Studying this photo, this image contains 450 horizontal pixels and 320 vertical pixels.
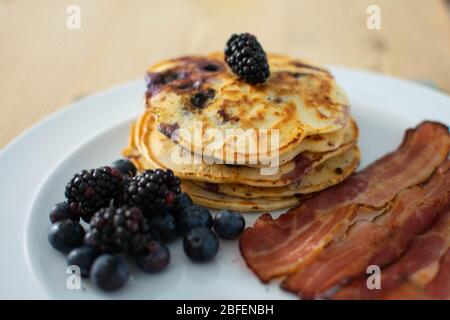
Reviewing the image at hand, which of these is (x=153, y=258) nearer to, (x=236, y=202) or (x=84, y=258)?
(x=84, y=258)

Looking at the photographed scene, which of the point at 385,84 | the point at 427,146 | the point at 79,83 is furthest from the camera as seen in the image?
the point at 79,83

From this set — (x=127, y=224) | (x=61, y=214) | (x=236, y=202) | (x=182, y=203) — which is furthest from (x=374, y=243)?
(x=61, y=214)

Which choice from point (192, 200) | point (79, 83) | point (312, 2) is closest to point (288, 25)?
point (312, 2)

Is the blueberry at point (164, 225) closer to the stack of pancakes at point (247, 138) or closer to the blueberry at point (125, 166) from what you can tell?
the stack of pancakes at point (247, 138)

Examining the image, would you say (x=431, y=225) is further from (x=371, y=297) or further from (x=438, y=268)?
(x=371, y=297)

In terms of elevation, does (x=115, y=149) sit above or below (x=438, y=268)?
above

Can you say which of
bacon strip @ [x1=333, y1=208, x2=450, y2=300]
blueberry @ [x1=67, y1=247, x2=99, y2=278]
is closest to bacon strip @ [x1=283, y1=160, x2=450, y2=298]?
bacon strip @ [x1=333, y1=208, x2=450, y2=300]
